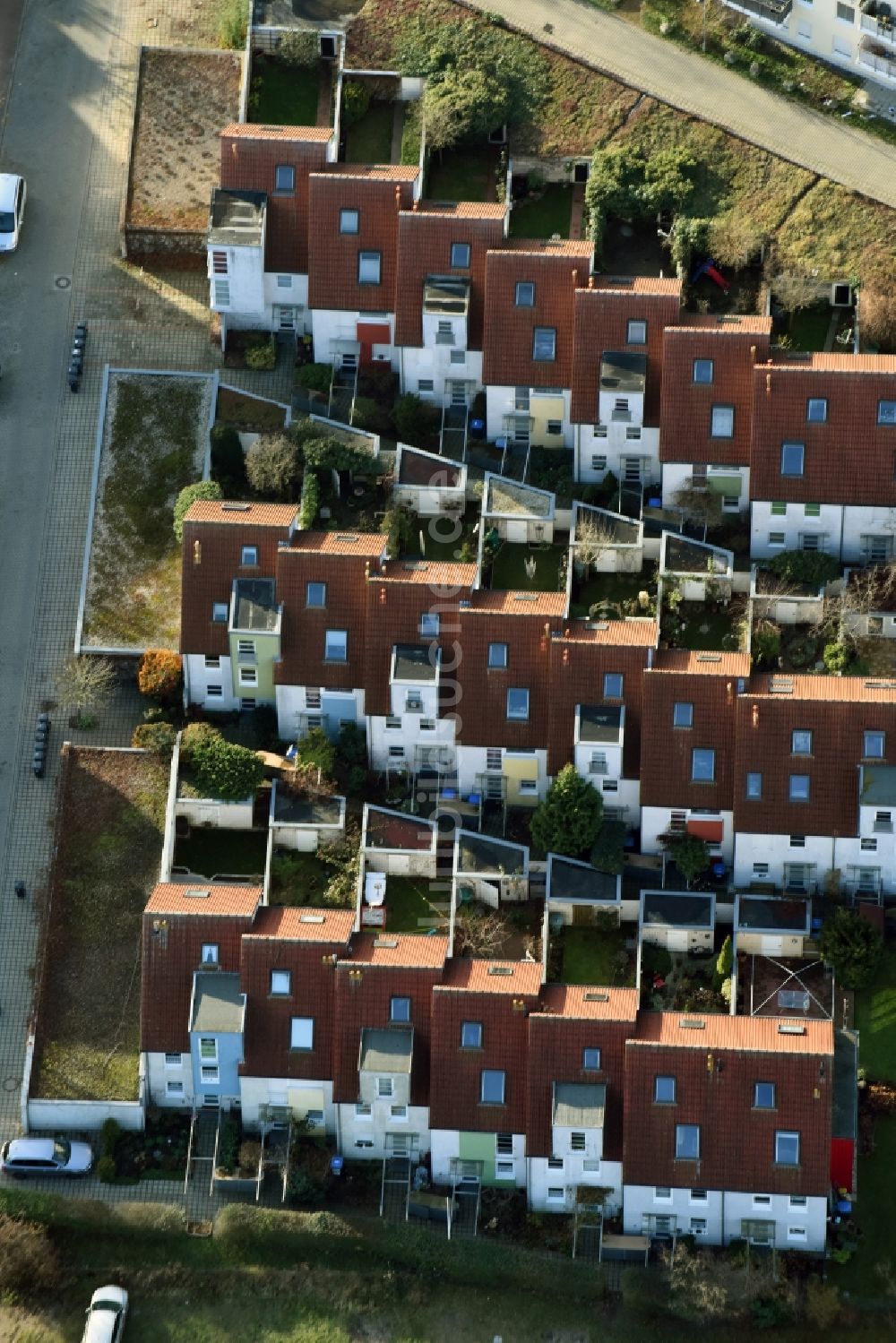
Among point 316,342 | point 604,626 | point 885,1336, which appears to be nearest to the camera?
point 885,1336

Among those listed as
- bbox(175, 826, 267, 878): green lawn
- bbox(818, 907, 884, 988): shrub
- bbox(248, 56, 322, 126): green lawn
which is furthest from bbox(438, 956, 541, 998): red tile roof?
bbox(248, 56, 322, 126): green lawn

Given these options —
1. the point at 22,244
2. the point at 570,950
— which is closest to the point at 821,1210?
the point at 570,950

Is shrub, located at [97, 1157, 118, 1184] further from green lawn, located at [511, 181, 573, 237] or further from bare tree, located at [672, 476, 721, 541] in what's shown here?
green lawn, located at [511, 181, 573, 237]

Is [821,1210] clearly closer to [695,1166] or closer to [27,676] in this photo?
[695,1166]

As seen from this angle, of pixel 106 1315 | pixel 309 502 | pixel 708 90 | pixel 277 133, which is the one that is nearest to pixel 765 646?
pixel 309 502

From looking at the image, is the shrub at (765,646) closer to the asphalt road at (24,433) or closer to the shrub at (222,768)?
the shrub at (222,768)

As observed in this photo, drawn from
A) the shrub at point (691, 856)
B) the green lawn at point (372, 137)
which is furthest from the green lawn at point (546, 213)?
the shrub at point (691, 856)
